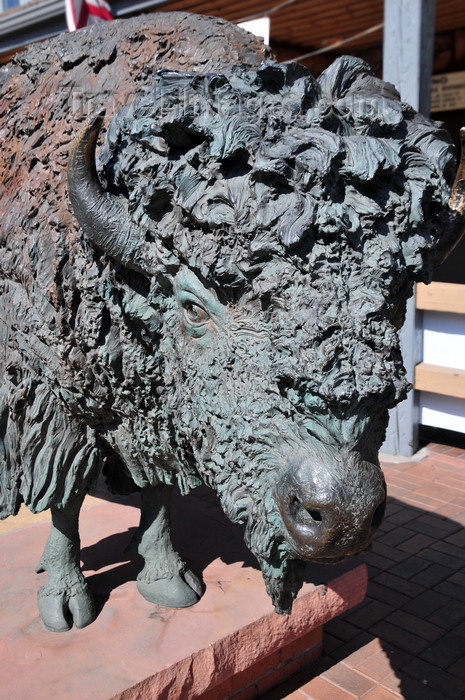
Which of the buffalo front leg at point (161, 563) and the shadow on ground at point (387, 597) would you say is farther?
the shadow on ground at point (387, 597)

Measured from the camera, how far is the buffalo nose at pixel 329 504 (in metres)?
1.43

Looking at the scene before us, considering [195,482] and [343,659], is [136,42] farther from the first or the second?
[343,659]

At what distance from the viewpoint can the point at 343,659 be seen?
3.25 meters

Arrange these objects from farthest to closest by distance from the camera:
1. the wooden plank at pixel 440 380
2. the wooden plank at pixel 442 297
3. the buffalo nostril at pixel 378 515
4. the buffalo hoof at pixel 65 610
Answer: the wooden plank at pixel 440 380 < the wooden plank at pixel 442 297 < the buffalo hoof at pixel 65 610 < the buffalo nostril at pixel 378 515

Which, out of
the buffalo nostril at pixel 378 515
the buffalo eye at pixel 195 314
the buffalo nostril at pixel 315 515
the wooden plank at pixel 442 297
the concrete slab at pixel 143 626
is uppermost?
the buffalo eye at pixel 195 314

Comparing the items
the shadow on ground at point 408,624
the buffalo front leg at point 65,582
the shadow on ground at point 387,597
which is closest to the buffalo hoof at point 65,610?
the buffalo front leg at point 65,582

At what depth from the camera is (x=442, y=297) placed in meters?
5.72

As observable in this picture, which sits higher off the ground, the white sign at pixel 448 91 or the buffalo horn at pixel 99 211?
the white sign at pixel 448 91

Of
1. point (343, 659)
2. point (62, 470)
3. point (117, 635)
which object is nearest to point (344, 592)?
point (343, 659)

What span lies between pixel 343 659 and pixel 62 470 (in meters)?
1.70

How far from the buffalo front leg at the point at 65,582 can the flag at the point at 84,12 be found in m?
4.46

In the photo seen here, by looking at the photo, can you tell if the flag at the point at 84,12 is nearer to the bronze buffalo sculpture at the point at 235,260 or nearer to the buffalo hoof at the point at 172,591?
the bronze buffalo sculpture at the point at 235,260

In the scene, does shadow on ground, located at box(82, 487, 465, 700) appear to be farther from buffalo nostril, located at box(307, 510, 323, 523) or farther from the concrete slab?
buffalo nostril, located at box(307, 510, 323, 523)

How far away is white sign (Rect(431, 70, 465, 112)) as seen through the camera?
856cm
